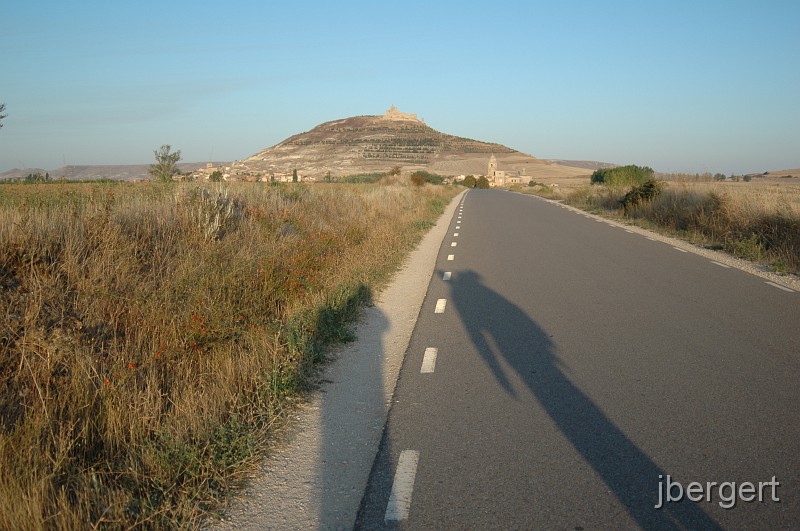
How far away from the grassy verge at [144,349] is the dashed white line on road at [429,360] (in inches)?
40.4

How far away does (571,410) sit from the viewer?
4.95m

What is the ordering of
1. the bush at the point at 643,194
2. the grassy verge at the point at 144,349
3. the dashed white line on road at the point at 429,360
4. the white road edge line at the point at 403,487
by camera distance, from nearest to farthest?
1. the white road edge line at the point at 403,487
2. the grassy verge at the point at 144,349
3. the dashed white line on road at the point at 429,360
4. the bush at the point at 643,194

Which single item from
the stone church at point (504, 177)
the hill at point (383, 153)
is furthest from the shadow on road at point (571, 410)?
the stone church at point (504, 177)

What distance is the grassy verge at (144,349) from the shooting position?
366cm

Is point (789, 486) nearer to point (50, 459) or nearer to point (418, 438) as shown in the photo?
point (418, 438)

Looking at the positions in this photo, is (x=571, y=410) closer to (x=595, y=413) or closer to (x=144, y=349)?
(x=595, y=413)

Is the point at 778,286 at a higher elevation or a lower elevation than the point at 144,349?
lower

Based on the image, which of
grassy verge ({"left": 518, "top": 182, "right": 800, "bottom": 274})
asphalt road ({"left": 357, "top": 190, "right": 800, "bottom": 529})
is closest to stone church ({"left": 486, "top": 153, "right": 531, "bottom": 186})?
grassy verge ({"left": 518, "top": 182, "right": 800, "bottom": 274})

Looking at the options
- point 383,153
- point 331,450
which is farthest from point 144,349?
point 383,153

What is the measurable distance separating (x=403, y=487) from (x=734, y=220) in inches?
642

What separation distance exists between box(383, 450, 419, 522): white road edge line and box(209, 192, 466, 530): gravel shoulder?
19 centimetres

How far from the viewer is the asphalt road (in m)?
3.57

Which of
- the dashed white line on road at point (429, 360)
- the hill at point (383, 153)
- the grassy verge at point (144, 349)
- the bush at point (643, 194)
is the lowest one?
the dashed white line on road at point (429, 360)

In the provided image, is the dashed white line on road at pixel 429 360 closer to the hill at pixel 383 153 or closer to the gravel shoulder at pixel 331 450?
the gravel shoulder at pixel 331 450
